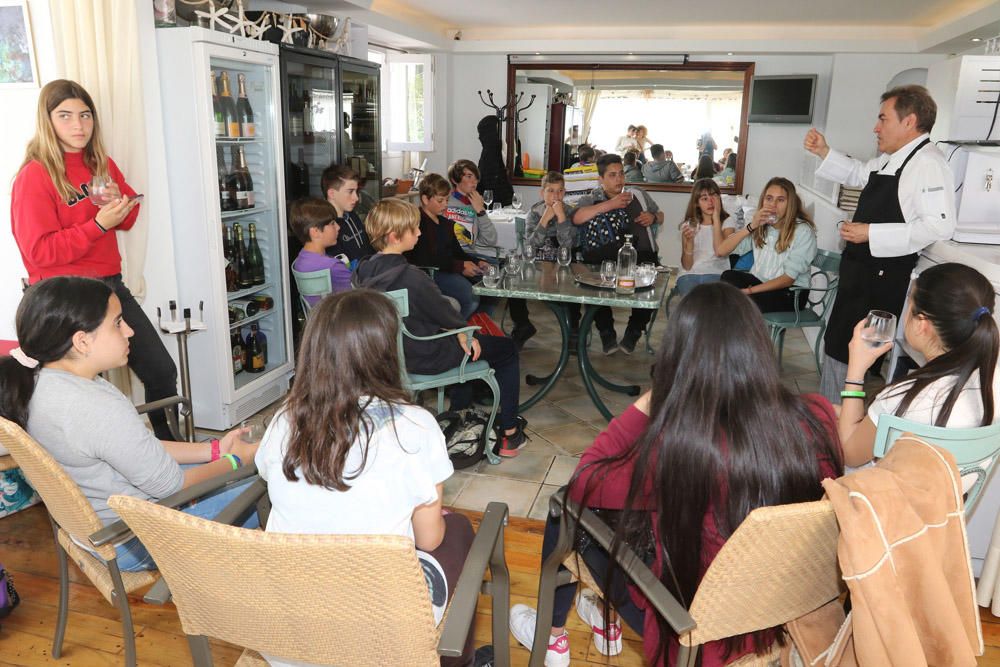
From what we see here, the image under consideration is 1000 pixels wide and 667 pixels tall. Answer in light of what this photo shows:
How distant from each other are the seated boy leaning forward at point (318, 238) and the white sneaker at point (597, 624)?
194 centimetres

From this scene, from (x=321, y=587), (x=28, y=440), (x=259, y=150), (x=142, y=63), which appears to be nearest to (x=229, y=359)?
(x=259, y=150)

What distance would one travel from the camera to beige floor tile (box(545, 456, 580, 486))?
3088 millimetres

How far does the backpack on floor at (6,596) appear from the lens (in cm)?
207

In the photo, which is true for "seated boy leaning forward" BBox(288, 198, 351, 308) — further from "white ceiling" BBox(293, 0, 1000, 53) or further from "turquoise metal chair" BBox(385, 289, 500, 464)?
"white ceiling" BBox(293, 0, 1000, 53)

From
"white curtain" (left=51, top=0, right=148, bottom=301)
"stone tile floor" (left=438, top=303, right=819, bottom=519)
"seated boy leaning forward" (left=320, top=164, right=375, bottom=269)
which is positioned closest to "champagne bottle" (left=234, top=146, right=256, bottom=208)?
"seated boy leaning forward" (left=320, top=164, right=375, bottom=269)

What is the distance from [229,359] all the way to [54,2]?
1.59m

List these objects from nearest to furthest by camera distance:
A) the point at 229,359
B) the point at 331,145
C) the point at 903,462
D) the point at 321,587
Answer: the point at 321,587, the point at 903,462, the point at 229,359, the point at 331,145

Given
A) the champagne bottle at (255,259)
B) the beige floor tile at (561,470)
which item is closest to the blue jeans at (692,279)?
the beige floor tile at (561,470)

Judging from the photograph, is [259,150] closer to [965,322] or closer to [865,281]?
[865,281]

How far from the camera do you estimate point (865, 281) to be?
3.12 m

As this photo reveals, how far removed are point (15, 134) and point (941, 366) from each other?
3.38 meters

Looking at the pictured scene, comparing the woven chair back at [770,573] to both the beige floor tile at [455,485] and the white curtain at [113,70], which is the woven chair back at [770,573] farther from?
the white curtain at [113,70]

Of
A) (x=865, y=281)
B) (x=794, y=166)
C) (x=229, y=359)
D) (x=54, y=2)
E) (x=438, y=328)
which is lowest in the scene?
(x=229, y=359)

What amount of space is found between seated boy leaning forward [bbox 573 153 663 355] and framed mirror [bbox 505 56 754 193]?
3.11m
